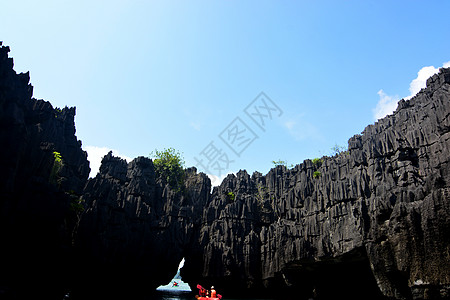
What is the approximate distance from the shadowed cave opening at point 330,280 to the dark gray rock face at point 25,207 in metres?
23.0

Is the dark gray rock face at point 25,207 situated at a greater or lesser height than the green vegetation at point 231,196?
lesser

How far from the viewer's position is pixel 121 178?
36812mm

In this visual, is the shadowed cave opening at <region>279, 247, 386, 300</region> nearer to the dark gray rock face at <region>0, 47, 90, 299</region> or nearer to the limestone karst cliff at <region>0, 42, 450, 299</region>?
the limestone karst cliff at <region>0, 42, 450, 299</region>

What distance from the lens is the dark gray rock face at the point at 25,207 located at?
53.6ft

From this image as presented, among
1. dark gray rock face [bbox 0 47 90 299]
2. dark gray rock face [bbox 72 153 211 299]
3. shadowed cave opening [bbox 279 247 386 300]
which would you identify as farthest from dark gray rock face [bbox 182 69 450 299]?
dark gray rock face [bbox 0 47 90 299]

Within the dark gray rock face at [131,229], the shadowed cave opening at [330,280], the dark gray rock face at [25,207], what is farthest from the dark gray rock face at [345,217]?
the dark gray rock face at [25,207]

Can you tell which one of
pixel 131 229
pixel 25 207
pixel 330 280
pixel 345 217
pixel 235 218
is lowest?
pixel 330 280

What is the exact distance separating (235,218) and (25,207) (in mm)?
24099

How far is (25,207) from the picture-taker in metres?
17.8

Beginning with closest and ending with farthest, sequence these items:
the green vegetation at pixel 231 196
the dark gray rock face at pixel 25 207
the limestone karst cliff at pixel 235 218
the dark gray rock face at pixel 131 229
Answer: the dark gray rock face at pixel 25 207
the limestone karst cliff at pixel 235 218
the dark gray rock face at pixel 131 229
the green vegetation at pixel 231 196

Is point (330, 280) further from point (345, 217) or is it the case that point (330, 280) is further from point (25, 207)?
point (25, 207)

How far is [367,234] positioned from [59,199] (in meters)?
24.1

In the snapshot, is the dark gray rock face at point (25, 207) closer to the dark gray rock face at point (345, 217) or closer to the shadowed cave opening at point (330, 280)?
the dark gray rock face at point (345, 217)

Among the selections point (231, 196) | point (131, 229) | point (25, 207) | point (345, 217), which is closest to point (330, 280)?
point (345, 217)
